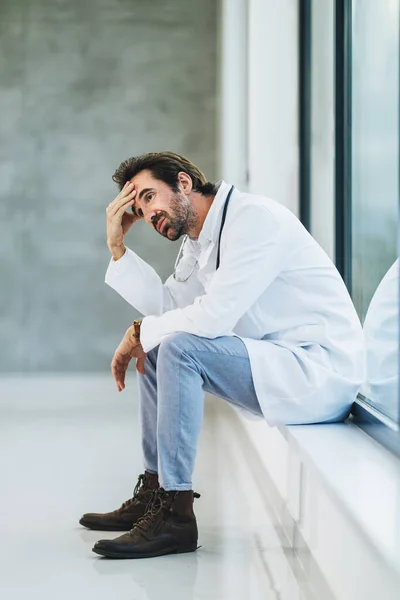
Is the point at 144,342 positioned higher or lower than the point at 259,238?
lower

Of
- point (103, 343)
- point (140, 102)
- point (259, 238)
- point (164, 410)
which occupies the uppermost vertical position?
point (140, 102)

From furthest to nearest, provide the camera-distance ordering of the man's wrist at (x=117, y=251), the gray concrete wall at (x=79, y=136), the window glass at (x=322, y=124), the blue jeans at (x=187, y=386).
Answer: the gray concrete wall at (x=79, y=136), the window glass at (x=322, y=124), the man's wrist at (x=117, y=251), the blue jeans at (x=187, y=386)

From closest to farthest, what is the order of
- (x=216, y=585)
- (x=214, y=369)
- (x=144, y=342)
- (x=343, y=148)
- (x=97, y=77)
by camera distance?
(x=216, y=585), (x=214, y=369), (x=144, y=342), (x=343, y=148), (x=97, y=77)

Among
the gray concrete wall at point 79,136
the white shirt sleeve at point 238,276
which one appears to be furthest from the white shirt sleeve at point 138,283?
the gray concrete wall at point 79,136

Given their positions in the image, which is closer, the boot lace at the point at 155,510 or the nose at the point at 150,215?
the boot lace at the point at 155,510

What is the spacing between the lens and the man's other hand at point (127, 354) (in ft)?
7.80

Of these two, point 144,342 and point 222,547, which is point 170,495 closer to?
point 222,547

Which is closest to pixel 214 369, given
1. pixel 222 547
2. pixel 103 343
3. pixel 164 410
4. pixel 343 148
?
pixel 164 410

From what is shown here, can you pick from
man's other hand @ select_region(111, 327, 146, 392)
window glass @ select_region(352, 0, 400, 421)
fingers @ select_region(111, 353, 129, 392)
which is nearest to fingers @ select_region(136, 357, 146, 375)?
man's other hand @ select_region(111, 327, 146, 392)

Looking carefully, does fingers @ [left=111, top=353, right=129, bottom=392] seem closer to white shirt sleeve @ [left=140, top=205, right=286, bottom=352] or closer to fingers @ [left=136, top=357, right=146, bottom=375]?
fingers @ [left=136, top=357, right=146, bottom=375]

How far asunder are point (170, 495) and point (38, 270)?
4.04 m

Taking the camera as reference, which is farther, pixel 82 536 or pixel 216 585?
pixel 82 536

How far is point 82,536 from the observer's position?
2.36 meters

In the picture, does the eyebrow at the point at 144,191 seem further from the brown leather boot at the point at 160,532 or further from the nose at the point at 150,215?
the brown leather boot at the point at 160,532
